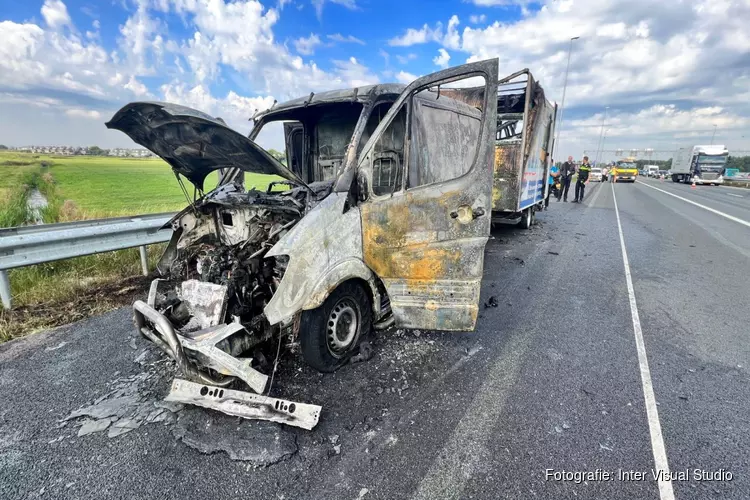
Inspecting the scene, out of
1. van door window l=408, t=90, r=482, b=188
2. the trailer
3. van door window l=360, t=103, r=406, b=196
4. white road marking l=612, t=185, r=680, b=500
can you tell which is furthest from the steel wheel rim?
the trailer

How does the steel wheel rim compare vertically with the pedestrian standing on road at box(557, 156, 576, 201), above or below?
below

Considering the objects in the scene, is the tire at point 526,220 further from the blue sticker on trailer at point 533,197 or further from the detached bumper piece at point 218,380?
the detached bumper piece at point 218,380

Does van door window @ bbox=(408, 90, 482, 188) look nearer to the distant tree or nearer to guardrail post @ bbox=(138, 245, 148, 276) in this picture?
guardrail post @ bbox=(138, 245, 148, 276)

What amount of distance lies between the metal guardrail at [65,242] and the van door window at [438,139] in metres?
2.83

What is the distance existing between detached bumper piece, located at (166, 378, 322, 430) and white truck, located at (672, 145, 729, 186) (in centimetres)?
4192

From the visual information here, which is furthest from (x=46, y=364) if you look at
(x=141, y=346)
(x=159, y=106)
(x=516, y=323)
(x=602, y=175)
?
(x=602, y=175)

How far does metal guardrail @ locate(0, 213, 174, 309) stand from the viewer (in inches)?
144

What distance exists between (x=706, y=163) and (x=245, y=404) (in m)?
43.0

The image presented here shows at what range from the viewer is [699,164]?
32.7 meters

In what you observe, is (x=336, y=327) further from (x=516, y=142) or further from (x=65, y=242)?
(x=516, y=142)

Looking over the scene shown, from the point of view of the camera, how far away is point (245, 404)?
7.97ft

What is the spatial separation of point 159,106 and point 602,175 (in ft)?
165

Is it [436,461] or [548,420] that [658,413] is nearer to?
[548,420]

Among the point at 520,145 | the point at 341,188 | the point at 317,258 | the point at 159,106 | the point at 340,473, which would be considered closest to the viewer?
the point at 340,473
